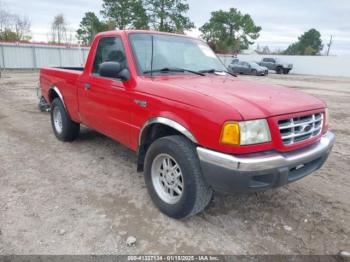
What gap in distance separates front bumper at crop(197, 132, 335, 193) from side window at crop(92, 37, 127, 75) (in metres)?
1.74

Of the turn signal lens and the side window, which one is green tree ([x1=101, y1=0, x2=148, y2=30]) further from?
the turn signal lens

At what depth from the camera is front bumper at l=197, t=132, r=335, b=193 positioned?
2408 mm

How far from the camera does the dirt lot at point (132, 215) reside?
2711 mm

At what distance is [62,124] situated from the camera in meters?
5.28

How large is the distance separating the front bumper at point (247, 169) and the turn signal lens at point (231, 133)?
0.13 metres

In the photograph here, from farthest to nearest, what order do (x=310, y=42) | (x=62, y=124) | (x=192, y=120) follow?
(x=310, y=42) → (x=62, y=124) → (x=192, y=120)

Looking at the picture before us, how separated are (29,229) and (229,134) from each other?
83.9 inches

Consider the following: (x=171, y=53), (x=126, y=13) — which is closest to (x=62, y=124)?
(x=171, y=53)

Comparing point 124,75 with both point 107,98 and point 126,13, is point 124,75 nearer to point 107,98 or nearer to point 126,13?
point 107,98

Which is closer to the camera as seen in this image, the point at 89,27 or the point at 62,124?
the point at 62,124

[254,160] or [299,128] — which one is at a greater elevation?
[299,128]

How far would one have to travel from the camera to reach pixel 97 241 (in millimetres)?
2725

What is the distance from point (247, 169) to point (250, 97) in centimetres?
74

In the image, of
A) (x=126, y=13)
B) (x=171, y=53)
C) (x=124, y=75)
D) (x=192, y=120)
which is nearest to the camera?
(x=192, y=120)
